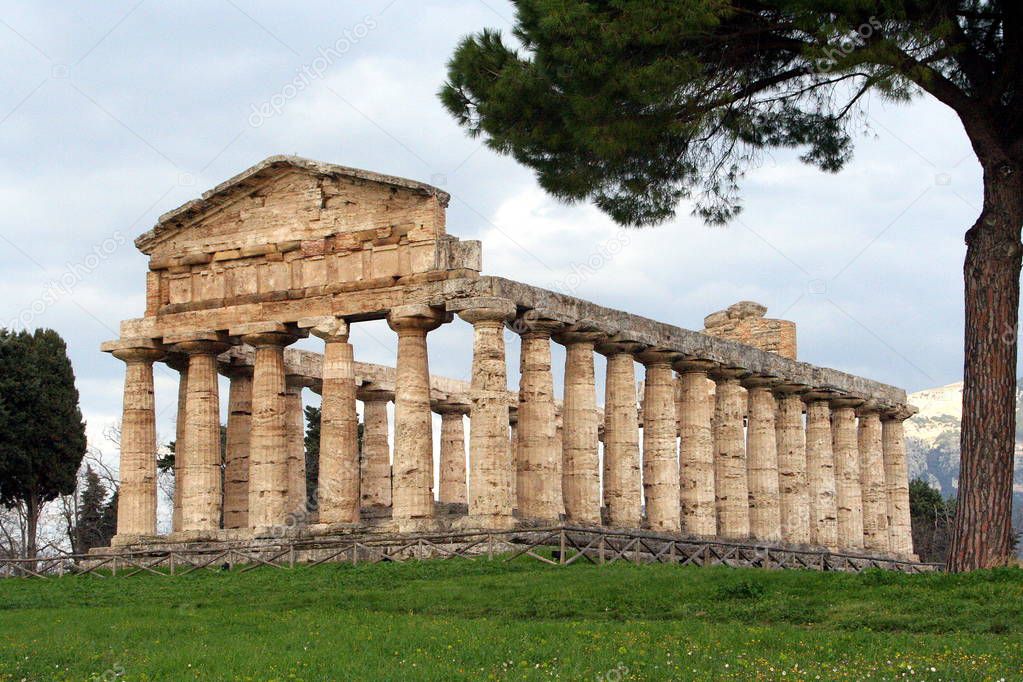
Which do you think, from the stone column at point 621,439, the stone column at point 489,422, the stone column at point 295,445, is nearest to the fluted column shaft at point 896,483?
the stone column at point 621,439

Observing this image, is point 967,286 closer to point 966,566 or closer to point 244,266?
point 966,566

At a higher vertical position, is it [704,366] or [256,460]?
[704,366]

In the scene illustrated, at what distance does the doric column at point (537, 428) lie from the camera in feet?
129

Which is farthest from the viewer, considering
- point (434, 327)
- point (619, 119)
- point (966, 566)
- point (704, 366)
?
point (704, 366)

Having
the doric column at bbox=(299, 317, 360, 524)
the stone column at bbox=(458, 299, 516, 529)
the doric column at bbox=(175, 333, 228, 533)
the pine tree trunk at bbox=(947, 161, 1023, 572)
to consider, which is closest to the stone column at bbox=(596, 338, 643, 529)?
the stone column at bbox=(458, 299, 516, 529)

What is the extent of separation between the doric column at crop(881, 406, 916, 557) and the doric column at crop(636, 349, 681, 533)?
50.6ft

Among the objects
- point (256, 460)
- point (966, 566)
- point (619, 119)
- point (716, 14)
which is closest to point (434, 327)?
point (256, 460)

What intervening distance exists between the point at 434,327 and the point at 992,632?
1991 cm

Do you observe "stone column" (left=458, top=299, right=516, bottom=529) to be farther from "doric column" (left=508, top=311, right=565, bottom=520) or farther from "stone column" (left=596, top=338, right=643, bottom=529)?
"stone column" (left=596, top=338, right=643, bottom=529)

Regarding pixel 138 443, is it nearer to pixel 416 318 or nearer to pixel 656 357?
pixel 416 318

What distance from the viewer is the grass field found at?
63.8 feet

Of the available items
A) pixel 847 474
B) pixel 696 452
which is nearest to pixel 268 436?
pixel 696 452

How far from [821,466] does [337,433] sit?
65.7 feet

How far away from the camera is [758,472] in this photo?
4950cm
